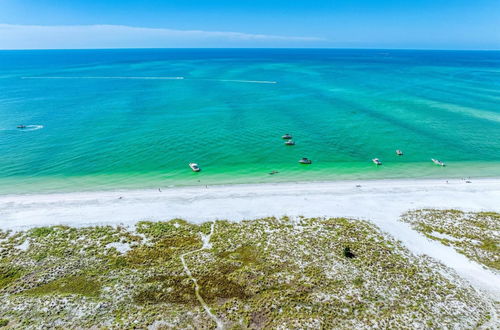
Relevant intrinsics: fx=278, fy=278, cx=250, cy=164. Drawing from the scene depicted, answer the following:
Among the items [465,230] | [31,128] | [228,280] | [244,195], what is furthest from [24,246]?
[31,128]

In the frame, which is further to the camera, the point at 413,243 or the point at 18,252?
the point at 413,243

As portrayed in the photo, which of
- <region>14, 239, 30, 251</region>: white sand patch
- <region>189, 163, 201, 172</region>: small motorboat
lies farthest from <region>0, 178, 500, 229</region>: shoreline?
<region>189, 163, 201, 172</region>: small motorboat

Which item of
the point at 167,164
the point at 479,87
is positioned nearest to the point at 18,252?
the point at 167,164

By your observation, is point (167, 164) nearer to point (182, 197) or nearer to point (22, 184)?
point (182, 197)

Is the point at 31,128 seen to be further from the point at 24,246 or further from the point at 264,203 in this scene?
the point at 264,203

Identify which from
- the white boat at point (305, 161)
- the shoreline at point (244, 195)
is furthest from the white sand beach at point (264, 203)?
the white boat at point (305, 161)

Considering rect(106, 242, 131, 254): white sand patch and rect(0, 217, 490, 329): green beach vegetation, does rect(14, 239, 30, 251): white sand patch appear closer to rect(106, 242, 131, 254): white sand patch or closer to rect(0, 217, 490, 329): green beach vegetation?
rect(0, 217, 490, 329): green beach vegetation
